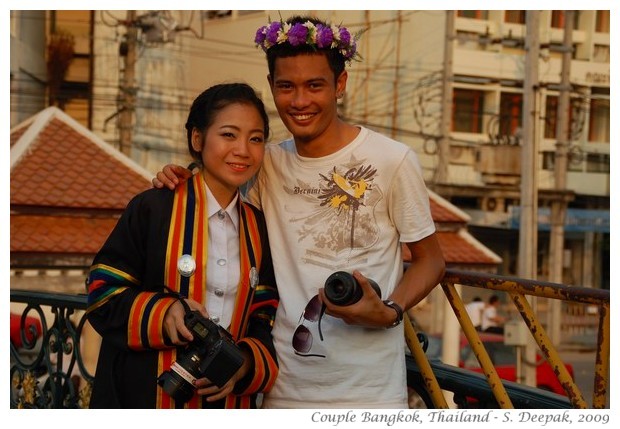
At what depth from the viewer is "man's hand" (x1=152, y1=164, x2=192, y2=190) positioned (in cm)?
312

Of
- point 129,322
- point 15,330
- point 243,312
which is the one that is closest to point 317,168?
point 243,312

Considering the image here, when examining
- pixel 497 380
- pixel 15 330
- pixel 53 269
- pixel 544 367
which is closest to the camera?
Answer: pixel 497 380

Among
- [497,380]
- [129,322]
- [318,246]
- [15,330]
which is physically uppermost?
[318,246]

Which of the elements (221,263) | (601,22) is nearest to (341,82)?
(221,263)

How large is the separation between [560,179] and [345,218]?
84.5ft

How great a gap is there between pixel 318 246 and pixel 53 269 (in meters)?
10.0

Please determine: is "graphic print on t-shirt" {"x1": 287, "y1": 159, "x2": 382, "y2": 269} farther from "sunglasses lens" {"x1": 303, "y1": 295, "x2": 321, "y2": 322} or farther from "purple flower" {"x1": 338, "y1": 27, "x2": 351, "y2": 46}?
"purple flower" {"x1": 338, "y1": 27, "x2": 351, "y2": 46}

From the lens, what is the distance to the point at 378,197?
310 centimetres

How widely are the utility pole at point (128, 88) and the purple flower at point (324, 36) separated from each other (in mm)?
20845

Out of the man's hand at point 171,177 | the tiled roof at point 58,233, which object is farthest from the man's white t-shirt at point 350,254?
the tiled roof at point 58,233

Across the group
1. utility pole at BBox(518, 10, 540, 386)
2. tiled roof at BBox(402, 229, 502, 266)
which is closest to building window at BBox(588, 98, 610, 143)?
utility pole at BBox(518, 10, 540, 386)

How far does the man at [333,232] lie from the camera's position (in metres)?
3.09

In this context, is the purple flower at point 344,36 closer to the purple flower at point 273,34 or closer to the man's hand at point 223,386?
the purple flower at point 273,34

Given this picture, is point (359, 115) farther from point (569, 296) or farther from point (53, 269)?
point (569, 296)
